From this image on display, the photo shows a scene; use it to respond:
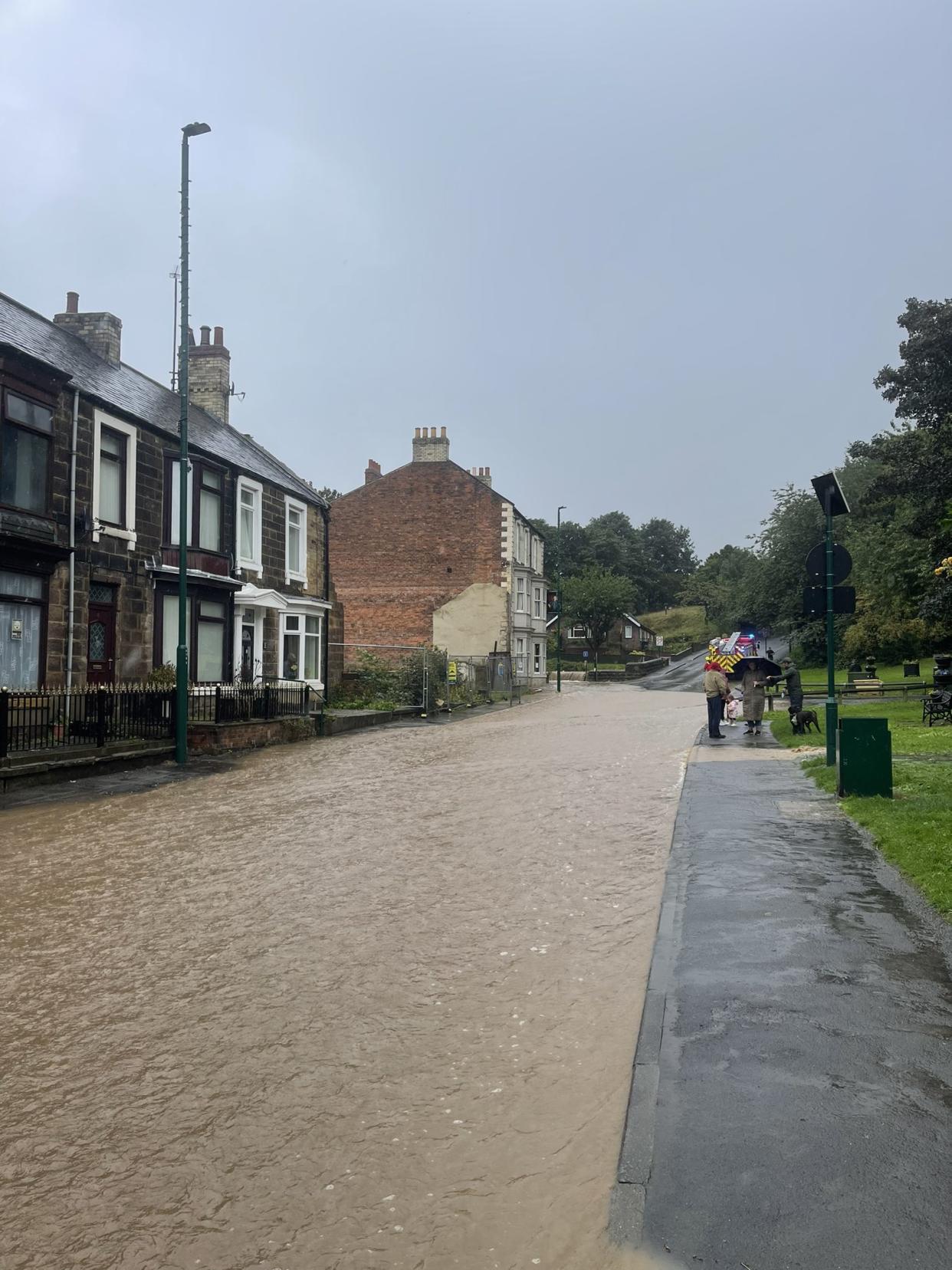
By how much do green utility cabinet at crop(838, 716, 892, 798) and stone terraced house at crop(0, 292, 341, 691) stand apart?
14.1 metres

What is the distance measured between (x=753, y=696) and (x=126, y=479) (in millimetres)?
13981

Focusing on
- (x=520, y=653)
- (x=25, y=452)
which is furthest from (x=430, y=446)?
(x=25, y=452)

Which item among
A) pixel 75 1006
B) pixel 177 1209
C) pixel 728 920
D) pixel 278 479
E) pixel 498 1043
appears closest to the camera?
pixel 177 1209

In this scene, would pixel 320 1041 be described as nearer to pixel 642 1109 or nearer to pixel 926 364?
pixel 642 1109

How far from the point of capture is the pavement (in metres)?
3.33

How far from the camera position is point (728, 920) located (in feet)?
22.4

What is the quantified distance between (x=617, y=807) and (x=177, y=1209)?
30.6ft

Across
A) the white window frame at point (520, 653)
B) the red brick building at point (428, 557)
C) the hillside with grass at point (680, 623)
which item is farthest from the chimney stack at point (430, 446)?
the hillside with grass at point (680, 623)

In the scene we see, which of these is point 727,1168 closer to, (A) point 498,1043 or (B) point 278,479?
(A) point 498,1043

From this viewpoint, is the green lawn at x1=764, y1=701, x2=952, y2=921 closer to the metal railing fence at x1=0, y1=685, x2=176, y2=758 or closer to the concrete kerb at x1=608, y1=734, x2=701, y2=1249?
the concrete kerb at x1=608, y1=734, x2=701, y2=1249

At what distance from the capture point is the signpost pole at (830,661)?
1351cm

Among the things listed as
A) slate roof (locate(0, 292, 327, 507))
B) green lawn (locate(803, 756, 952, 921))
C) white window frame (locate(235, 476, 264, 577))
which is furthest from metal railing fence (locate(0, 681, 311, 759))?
green lawn (locate(803, 756, 952, 921))

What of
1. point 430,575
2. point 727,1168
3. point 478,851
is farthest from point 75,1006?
point 430,575

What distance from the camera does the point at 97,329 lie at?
1008 inches
